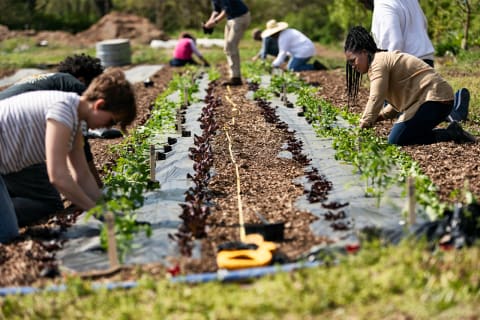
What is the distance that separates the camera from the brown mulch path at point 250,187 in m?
3.83

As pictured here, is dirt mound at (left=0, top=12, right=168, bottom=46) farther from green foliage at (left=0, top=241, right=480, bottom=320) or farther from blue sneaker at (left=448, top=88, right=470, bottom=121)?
green foliage at (left=0, top=241, right=480, bottom=320)

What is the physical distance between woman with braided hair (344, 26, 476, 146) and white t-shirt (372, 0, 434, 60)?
54cm

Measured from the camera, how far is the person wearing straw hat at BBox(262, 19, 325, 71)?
506 inches

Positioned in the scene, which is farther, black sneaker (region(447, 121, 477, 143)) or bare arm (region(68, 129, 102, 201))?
black sneaker (region(447, 121, 477, 143))

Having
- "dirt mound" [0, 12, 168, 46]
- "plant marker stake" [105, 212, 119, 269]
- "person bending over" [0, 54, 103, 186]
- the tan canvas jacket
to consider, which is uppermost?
"person bending over" [0, 54, 103, 186]

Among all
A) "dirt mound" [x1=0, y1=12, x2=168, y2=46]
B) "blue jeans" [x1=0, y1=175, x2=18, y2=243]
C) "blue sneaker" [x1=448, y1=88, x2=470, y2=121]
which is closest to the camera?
"blue jeans" [x1=0, y1=175, x2=18, y2=243]

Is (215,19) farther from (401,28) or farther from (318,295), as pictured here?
(318,295)

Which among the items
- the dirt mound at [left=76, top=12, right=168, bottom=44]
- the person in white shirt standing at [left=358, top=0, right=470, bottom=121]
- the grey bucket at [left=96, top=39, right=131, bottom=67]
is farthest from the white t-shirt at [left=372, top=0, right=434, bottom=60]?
the dirt mound at [left=76, top=12, right=168, bottom=44]

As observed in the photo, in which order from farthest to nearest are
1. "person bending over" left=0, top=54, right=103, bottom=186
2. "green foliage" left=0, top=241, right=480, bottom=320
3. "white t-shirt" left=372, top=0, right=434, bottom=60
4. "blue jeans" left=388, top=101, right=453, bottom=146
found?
"white t-shirt" left=372, top=0, right=434, bottom=60
"blue jeans" left=388, top=101, right=453, bottom=146
"person bending over" left=0, top=54, right=103, bottom=186
"green foliage" left=0, top=241, right=480, bottom=320

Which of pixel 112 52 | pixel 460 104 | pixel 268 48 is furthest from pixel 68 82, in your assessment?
pixel 112 52

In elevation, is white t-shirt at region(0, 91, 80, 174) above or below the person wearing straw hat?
above

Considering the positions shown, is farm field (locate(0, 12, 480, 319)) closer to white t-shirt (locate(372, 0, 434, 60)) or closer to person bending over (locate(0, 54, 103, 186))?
person bending over (locate(0, 54, 103, 186))

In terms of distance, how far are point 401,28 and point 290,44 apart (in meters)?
6.24

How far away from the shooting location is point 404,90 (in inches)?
247
